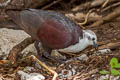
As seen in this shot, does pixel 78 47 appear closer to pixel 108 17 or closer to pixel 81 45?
pixel 81 45

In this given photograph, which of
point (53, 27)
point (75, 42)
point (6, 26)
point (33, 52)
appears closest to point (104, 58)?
point (75, 42)

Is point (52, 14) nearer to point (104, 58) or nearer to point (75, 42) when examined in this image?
point (75, 42)

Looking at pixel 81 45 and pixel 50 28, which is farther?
pixel 81 45

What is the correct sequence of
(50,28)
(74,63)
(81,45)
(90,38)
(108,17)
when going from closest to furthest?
(50,28) < (74,63) < (81,45) < (90,38) < (108,17)

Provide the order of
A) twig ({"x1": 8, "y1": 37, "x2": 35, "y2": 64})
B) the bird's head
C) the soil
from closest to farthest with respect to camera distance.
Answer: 1. the soil
2. twig ({"x1": 8, "y1": 37, "x2": 35, "y2": 64})
3. the bird's head

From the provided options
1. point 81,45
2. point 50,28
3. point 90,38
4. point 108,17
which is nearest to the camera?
point 50,28

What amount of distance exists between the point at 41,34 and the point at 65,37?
311 mm

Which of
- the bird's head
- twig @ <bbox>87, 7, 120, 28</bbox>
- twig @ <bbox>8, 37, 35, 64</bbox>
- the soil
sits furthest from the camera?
twig @ <bbox>87, 7, 120, 28</bbox>

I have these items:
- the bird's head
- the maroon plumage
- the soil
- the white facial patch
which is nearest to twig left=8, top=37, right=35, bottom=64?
the soil

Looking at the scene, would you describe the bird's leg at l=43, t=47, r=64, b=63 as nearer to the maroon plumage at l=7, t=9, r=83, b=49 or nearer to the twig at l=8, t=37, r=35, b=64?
the maroon plumage at l=7, t=9, r=83, b=49

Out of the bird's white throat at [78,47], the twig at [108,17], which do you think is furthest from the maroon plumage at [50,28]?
the twig at [108,17]

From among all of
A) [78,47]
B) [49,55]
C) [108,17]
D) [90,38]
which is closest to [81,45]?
[78,47]

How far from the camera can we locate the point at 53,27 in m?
3.86

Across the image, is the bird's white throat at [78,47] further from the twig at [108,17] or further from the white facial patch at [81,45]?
the twig at [108,17]
